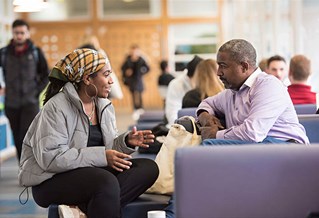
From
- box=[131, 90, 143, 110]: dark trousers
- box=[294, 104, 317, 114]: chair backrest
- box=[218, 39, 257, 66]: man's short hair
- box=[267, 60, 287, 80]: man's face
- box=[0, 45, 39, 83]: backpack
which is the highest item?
box=[218, 39, 257, 66]: man's short hair

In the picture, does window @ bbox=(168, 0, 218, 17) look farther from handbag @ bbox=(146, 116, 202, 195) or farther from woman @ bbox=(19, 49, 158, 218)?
woman @ bbox=(19, 49, 158, 218)

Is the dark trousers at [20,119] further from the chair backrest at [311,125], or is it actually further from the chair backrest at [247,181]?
the chair backrest at [247,181]

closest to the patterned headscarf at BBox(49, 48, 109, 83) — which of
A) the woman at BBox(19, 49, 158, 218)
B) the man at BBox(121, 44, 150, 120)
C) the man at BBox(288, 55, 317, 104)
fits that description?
the woman at BBox(19, 49, 158, 218)

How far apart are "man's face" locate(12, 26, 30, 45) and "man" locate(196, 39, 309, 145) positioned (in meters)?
3.60

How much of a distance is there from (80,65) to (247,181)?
1.46 meters

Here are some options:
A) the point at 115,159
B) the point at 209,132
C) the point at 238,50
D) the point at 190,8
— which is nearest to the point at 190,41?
the point at 190,8

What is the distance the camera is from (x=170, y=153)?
14.5 feet

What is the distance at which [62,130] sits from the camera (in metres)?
3.99

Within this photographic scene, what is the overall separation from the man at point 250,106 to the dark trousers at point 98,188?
1.52 ft

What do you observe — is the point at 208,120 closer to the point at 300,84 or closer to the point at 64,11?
the point at 300,84

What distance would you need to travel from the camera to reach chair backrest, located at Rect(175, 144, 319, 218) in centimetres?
311

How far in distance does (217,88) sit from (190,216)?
2.97 m

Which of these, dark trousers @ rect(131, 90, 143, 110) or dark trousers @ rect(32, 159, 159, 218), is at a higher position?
dark trousers @ rect(32, 159, 159, 218)

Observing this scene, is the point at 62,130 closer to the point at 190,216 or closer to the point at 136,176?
the point at 136,176
